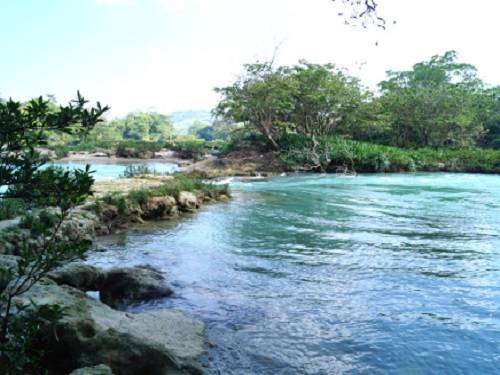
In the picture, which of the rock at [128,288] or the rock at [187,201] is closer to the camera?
the rock at [128,288]

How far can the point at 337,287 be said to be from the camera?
6.48 m

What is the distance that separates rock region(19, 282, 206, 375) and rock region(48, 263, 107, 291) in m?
1.00

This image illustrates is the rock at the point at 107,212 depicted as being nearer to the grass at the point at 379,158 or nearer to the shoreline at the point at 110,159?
the grass at the point at 379,158

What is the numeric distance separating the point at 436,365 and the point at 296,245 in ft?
15.8

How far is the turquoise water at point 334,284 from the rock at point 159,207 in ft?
2.24

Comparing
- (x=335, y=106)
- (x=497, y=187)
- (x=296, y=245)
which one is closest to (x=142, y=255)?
(x=296, y=245)

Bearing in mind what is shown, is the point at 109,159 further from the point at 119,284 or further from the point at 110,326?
the point at 110,326

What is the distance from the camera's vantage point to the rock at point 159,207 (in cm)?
1181

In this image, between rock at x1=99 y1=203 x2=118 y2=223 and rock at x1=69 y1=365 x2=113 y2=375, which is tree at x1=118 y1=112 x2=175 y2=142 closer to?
rock at x1=99 y1=203 x2=118 y2=223

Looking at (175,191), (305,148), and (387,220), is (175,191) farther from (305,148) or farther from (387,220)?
(305,148)

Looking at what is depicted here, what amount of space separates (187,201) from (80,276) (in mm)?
7747

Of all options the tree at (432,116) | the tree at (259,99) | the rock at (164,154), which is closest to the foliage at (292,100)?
the tree at (259,99)

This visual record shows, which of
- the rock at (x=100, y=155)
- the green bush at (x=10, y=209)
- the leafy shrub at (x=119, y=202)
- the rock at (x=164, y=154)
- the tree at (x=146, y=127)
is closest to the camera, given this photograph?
the green bush at (x=10, y=209)

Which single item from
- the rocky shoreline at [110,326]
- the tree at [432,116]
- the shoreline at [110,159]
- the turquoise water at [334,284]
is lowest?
the turquoise water at [334,284]
